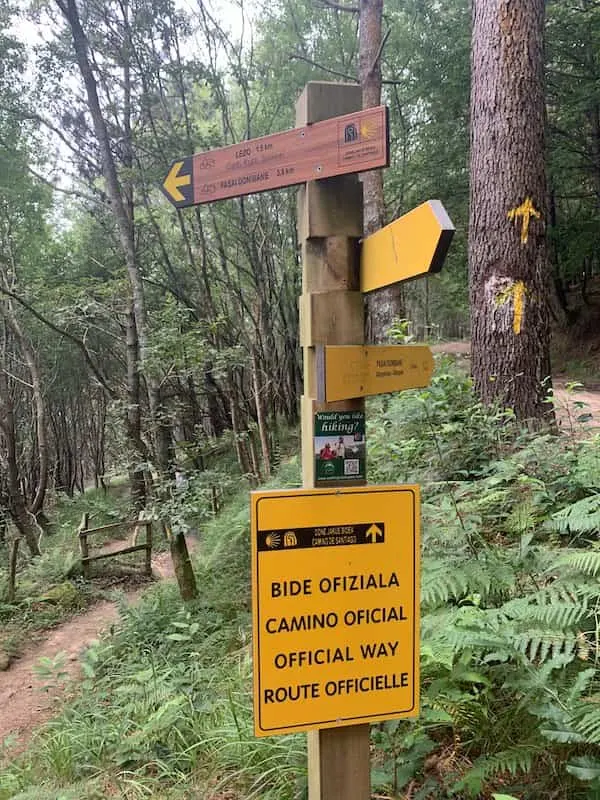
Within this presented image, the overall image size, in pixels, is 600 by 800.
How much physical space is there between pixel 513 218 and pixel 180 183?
3.79 m

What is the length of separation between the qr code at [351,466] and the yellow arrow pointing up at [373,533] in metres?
0.19

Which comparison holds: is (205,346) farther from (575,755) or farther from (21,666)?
(575,755)

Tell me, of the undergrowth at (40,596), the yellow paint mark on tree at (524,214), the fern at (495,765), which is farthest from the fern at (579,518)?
the undergrowth at (40,596)

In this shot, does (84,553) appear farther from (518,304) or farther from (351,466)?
(351,466)

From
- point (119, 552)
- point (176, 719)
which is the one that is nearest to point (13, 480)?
point (119, 552)

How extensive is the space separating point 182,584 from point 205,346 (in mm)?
5503

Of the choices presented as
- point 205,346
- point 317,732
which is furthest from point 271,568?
point 205,346

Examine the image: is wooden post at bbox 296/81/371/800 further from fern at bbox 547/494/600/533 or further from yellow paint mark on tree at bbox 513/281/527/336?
yellow paint mark on tree at bbox 513/281/527/336

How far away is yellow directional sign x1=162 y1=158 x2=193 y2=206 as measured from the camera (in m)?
2.21

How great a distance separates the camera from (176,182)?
224 cm

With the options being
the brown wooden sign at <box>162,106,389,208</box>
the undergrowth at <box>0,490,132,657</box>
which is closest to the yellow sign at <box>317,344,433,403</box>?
the brown wooden sign at <box>162,106,389,208</box>

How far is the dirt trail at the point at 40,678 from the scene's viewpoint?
563 centimetres

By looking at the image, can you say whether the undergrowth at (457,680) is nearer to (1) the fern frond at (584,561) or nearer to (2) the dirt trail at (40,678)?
(1) the fern frond at (584,561)

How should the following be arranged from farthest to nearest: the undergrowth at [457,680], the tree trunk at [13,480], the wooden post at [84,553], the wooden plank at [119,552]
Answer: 1. the tree trunk at [13,480]
2. the wooden post at [84,553]
3. the wooden plank at [119,552]
4. the undergrowth at [457,680]
